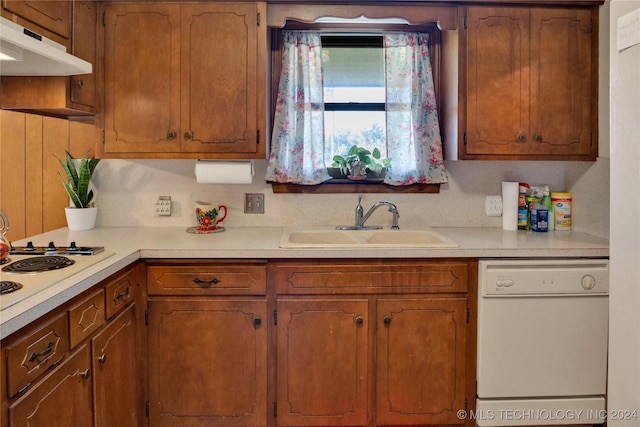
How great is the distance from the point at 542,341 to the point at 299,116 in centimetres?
164

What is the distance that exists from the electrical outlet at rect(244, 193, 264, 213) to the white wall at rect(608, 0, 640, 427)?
191cm

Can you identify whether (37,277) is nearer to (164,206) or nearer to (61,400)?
(61,400)

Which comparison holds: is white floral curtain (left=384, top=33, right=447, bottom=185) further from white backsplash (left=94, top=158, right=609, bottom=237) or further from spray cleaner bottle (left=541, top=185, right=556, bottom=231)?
spray cleaner bottle (left=541, top=185, right=556, bottom=231)

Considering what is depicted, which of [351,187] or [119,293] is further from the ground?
[351,187]

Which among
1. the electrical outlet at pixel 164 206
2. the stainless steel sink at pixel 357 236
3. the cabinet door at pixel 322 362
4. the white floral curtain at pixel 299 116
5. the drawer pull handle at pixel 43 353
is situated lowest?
the cabinet door at pixel 322 362

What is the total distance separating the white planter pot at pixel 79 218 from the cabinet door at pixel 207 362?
2.53 ft

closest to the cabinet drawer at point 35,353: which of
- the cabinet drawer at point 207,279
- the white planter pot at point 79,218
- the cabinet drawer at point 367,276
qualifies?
the cabinet drawer at point 207,279

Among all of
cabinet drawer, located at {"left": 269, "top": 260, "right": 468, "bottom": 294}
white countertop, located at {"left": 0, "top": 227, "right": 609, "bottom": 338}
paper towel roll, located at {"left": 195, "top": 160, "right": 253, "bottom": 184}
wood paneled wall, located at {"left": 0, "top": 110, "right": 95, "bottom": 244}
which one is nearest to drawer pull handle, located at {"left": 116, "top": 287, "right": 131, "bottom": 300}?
white countertop, located at {"left": 0, "top": 227, "right": 609, "bottom": 338}

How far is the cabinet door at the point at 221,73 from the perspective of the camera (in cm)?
215

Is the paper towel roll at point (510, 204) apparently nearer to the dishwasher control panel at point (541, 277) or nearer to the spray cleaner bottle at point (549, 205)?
the spray cleaner bottle at point (549, 205)

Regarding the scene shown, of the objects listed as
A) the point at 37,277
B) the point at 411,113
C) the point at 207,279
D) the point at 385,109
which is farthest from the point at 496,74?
the point at 37,277

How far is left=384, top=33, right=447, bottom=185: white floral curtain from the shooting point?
97.7 inches

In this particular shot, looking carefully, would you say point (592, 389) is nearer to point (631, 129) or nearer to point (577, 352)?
point (577, 352)

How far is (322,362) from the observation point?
6.41ft
